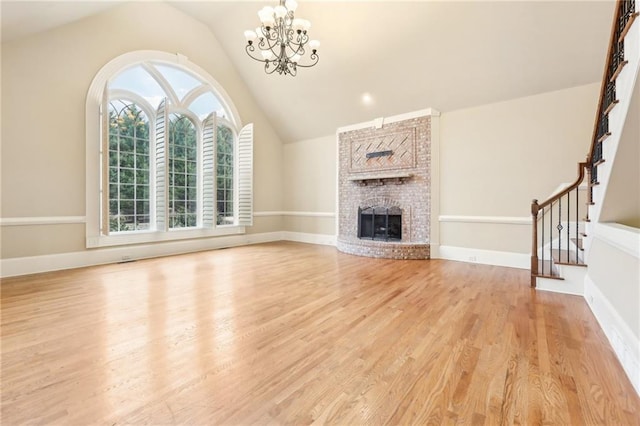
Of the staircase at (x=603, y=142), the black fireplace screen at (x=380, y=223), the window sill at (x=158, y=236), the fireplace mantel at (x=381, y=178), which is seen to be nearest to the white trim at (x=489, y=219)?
the staircase at (x=603, y=142)

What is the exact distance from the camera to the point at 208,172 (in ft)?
20.9

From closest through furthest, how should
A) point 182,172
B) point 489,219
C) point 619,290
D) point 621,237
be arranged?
point 621,237, point 619,290, point 489,219, point 182,172

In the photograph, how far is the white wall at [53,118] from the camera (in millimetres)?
4004

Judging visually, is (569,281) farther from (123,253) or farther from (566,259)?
(123,253)

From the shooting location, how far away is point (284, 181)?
831 cm

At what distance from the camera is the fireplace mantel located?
237 inches

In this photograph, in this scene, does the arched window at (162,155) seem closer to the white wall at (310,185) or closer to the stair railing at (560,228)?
the white wall at (310,185)

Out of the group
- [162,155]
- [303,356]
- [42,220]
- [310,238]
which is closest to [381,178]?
[310,238]

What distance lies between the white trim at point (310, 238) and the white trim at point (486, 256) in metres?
2.73

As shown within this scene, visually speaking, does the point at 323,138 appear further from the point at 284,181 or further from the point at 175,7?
the point at 175,7

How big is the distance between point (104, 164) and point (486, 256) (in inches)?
264

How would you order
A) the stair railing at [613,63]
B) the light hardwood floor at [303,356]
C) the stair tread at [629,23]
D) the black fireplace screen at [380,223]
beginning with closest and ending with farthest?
1. the light hardwood floor at [303,356]
2. the stair tread at [629,23]
3. the stair railing at [613,63]
4. the black fireplace screen at [380,223]

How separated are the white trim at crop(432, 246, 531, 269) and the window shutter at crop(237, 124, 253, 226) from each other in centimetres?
447

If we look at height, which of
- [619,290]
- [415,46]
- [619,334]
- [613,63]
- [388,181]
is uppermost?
[415,46]
